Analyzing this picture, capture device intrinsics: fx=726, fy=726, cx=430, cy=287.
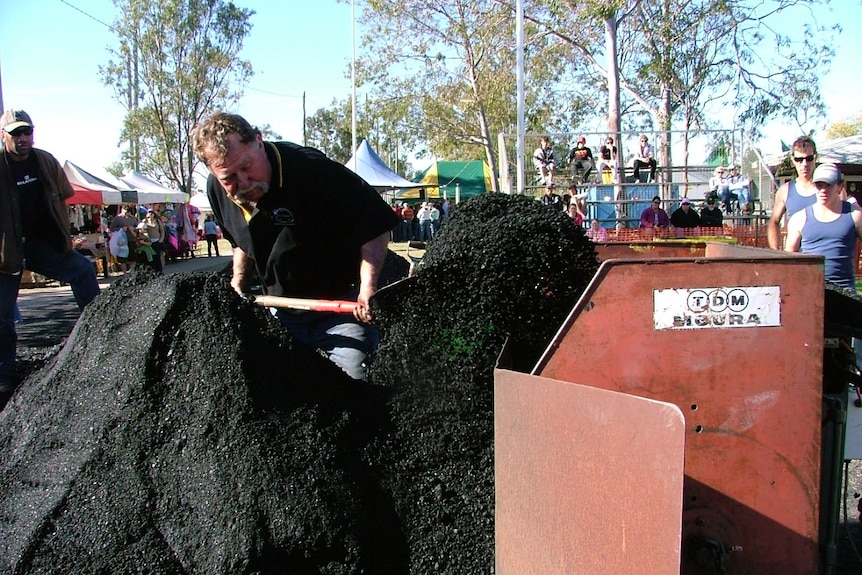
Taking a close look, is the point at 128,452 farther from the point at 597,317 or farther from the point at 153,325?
the point at 597,317

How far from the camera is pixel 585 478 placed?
1.65m

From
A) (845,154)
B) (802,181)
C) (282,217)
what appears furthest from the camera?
(845,154)

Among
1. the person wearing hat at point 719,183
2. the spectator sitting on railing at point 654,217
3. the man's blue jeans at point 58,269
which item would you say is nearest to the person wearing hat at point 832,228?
the man's blue jeans at point 58,269

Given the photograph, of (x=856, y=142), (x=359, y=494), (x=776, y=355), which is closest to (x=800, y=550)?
(x=776, y=355)

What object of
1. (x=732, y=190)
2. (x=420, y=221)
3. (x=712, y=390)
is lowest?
(x=712, y=390)

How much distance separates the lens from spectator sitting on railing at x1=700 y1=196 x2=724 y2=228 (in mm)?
14831

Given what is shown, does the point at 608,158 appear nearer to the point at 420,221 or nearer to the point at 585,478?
the point at 420,221

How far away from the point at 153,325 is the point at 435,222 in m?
25.1

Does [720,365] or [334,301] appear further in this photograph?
[334,301]

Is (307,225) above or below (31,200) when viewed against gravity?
below

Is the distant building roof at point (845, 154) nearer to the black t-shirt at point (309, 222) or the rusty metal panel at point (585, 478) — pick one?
the black t-shirt at point (309, 222)

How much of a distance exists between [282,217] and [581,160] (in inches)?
574

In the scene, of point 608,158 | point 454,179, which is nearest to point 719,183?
point 608,158

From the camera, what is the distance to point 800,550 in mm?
1841
